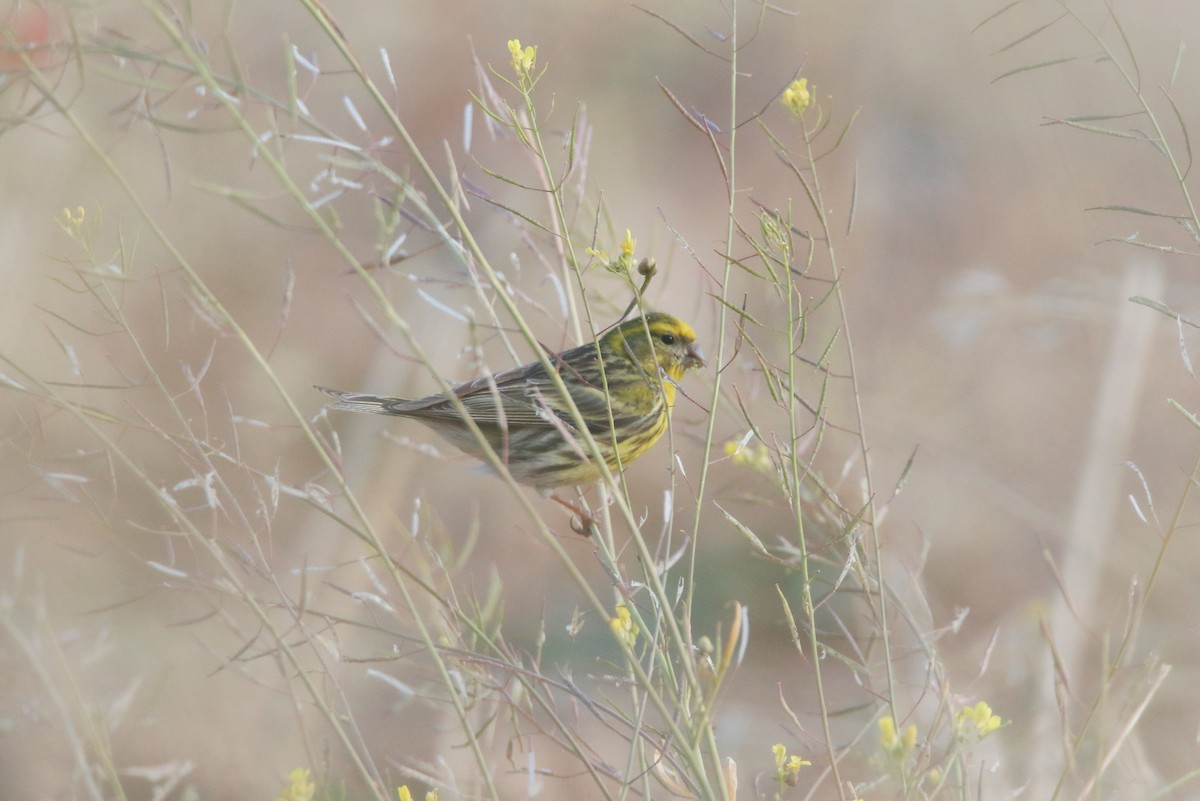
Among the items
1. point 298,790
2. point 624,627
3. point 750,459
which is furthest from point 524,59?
point 298,790

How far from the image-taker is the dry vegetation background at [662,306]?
5156 mm

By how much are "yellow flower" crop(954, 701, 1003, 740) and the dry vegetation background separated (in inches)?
91.5

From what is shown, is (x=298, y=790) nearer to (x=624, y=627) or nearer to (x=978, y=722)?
(x=624, y=627)

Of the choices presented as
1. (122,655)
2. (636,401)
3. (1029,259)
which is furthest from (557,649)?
(1029,259)

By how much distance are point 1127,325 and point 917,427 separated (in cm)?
270

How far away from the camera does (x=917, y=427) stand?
643 cm

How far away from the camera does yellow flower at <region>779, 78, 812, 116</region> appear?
204 cm

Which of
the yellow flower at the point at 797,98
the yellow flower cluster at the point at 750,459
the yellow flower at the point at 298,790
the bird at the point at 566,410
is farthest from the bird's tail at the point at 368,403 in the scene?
the yellow flower at the point at 298,790

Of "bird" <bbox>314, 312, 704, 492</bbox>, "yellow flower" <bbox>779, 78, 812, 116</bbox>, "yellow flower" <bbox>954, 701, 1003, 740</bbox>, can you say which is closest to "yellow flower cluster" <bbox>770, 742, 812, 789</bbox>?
"yellow flower" <bbox>954, 701, 1003, 740</bbox>

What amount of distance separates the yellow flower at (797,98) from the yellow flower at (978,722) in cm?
109

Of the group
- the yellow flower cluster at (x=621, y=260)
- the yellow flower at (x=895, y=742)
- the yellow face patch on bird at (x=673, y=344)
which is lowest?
the yellow flower at (x=895, y=742)

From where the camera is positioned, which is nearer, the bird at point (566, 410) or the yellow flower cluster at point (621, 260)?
the yellow flower cluster at point (621, 260)

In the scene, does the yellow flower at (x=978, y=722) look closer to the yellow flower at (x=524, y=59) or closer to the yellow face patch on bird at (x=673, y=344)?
the yellow flower at (x=524, y=59)

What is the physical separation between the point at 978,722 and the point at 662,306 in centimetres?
534
